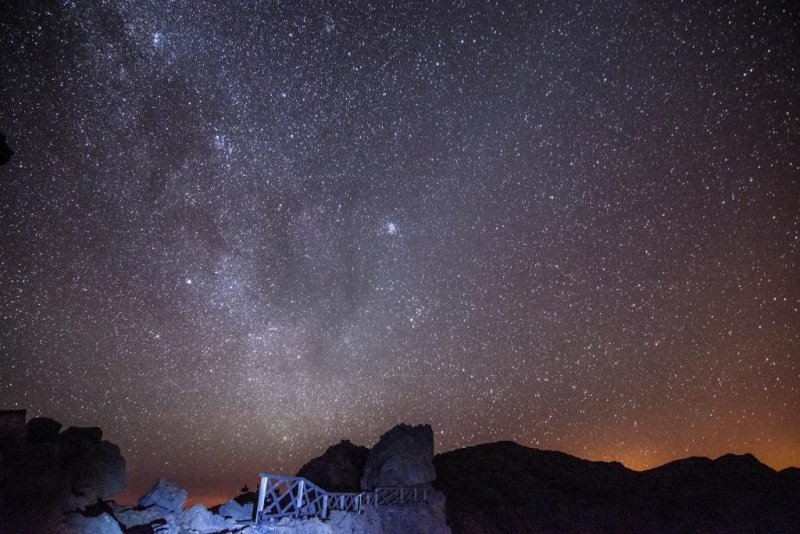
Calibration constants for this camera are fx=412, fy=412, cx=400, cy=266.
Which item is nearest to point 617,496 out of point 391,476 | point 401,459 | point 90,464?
point 401,459

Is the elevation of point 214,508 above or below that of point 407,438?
below

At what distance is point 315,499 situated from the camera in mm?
16438

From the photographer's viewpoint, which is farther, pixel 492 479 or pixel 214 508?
pixel 492 479

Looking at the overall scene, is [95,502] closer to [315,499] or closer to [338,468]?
[315,499]

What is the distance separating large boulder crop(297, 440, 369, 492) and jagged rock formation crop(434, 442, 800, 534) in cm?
875

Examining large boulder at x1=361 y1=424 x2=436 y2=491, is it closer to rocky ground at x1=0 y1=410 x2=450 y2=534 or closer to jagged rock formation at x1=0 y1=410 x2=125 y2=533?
rocky ground at x1=0 y1=410 x2=450 y2=534

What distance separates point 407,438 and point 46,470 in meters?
16.7

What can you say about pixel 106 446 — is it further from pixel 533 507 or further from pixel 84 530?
pixel 533 507

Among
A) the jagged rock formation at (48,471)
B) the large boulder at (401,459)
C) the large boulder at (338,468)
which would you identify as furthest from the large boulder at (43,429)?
the large boulder at (338,468)

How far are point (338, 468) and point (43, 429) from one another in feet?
56.3

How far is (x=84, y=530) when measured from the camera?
1067cm

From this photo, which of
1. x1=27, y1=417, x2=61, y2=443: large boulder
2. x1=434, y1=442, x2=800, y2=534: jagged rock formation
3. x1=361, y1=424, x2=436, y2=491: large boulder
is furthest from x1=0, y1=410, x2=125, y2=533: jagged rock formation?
x1=434, y1=442, x2=800, y2=534: jagged rock formation

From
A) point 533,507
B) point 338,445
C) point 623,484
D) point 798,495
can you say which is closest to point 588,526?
point 533,507

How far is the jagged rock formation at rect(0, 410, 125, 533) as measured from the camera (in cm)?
977
